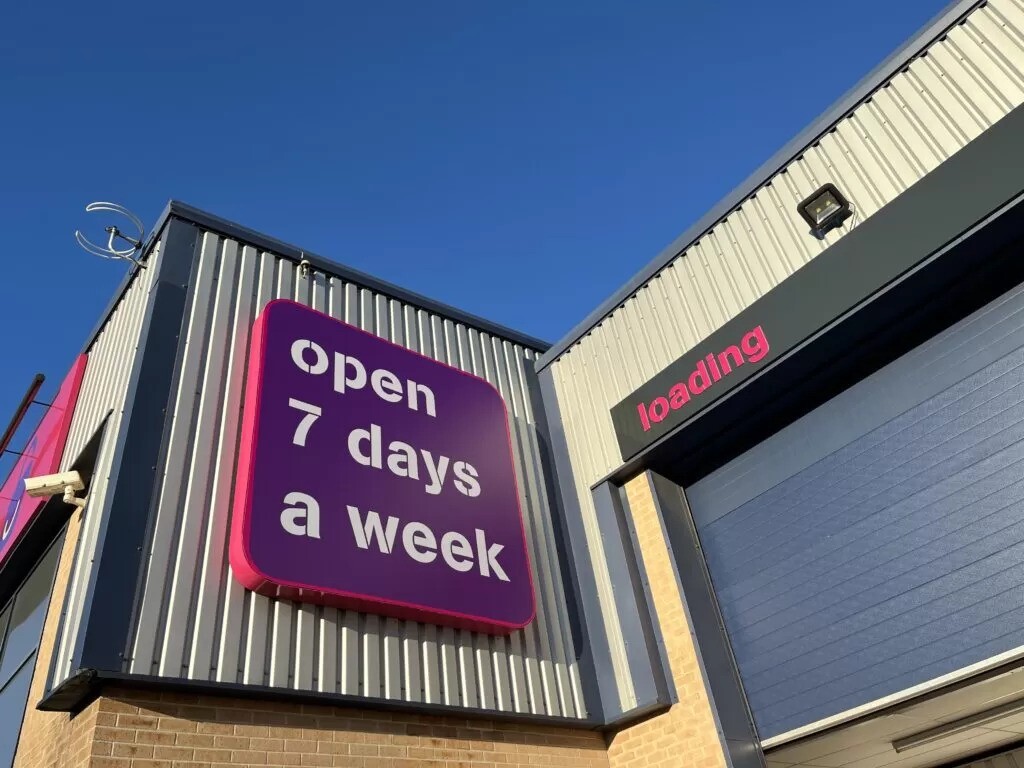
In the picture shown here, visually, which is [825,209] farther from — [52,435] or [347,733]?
[52,435]

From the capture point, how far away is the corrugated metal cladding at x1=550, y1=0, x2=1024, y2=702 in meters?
6.76

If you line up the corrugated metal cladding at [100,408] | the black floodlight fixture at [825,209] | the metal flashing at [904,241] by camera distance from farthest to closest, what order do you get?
Answer: the black floodlight fixture at [825,209]
the metal flashing at [904,241]
the corrugated metal cladding at [100,408]

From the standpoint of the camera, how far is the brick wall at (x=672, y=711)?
22.8ft

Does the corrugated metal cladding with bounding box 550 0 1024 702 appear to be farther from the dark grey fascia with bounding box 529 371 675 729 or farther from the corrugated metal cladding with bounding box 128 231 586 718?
the corrugated metal cladding with bounding box 128 231 586 718

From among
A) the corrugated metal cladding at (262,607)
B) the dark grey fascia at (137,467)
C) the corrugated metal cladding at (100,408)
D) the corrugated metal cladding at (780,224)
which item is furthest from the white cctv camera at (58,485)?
the corrugated metal cladding at (780,224)

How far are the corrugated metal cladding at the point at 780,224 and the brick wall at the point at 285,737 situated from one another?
149cm

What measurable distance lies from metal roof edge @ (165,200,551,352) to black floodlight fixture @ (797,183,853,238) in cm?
430

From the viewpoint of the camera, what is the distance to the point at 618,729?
25.1ft

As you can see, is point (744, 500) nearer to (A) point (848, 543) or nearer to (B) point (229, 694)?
(A) point (848, 543)

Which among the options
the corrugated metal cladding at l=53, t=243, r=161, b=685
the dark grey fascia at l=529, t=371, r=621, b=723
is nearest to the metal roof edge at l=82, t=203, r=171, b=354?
the corrugated metal cladding at l=53, t=243, r=161, b=685

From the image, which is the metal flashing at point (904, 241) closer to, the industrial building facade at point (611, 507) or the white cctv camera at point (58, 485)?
the industrial building facade at point (611, 507)

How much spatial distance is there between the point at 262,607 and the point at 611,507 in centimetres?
391

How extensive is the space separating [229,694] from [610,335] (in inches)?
227

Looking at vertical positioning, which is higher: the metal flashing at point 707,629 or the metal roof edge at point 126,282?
the metal roof edge at point 126,282
